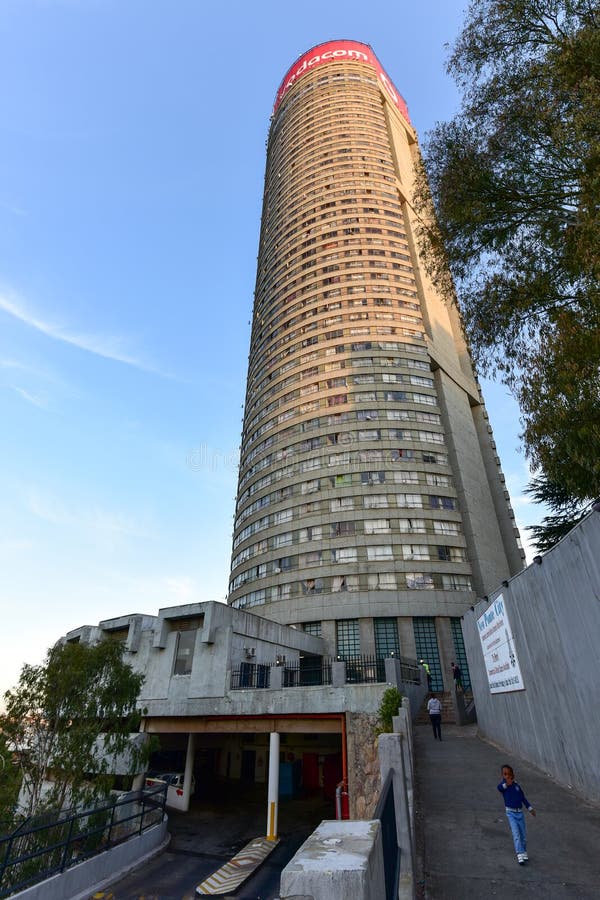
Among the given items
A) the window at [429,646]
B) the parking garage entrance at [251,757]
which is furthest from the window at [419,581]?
the parking garage entrance at [251,757]

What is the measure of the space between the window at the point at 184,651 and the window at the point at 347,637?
18170mm

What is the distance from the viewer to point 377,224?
6356cm

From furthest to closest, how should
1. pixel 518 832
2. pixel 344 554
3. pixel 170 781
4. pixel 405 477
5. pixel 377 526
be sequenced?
pixel 405 477
pixel 377 526
pixel 344 554
pixel 170 781
pixel 518 832

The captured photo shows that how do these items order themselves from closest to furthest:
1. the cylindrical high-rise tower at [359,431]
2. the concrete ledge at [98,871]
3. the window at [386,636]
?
the concrete ledge at [98,871], the window at [386,636], the cylindrical high-rise tower at [359,431]

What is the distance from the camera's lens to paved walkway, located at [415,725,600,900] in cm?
630

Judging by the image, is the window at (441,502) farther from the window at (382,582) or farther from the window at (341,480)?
the window at (382,582)

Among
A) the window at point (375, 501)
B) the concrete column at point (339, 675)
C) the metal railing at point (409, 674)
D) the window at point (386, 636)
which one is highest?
the window at point (375, 501)

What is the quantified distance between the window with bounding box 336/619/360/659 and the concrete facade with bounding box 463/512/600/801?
27.3 m

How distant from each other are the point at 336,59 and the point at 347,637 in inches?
3901

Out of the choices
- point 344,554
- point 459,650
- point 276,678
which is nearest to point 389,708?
point 276,678

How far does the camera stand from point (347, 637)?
41031mm

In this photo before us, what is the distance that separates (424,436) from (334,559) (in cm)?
1686

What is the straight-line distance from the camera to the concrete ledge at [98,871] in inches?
487

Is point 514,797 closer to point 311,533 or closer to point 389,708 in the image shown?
point 389,708
